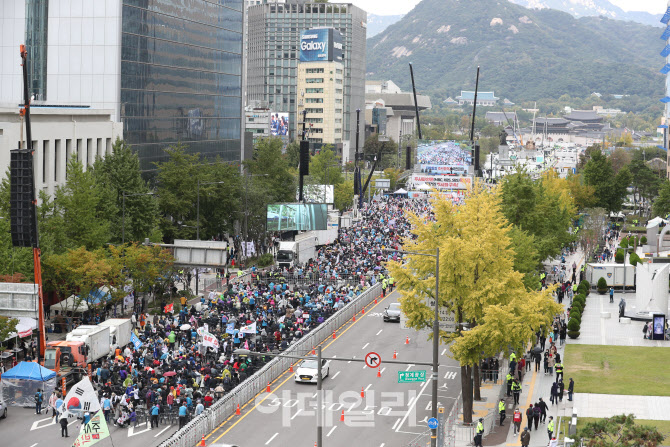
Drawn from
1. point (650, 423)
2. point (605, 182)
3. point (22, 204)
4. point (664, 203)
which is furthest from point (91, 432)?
Result: point (605, 182)

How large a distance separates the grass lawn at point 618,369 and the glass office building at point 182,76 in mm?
50399

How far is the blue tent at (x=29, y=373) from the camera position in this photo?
4194 cm

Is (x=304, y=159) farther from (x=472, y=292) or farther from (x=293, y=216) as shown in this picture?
(x=472, y=292)

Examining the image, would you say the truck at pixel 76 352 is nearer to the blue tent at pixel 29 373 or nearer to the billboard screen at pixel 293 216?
the blue tent at pixel 29 373

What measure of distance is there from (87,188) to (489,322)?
3554 centimetres

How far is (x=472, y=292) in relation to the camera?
4006 centimetres

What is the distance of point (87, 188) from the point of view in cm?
6544

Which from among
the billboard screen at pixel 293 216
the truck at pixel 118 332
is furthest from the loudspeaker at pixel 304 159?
the truck at pixel 118 332

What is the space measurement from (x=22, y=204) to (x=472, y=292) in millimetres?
23254

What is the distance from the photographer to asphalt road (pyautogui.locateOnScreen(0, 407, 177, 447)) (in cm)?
3753

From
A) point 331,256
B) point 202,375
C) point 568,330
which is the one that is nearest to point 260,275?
point 331,256

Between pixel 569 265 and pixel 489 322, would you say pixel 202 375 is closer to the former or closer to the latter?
pixel 489 322

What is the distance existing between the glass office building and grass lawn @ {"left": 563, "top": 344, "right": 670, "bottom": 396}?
50399mm

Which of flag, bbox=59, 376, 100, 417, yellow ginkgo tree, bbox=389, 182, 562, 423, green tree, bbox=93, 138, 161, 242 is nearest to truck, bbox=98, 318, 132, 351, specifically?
flag, bbox=59, 376, 100, 417
